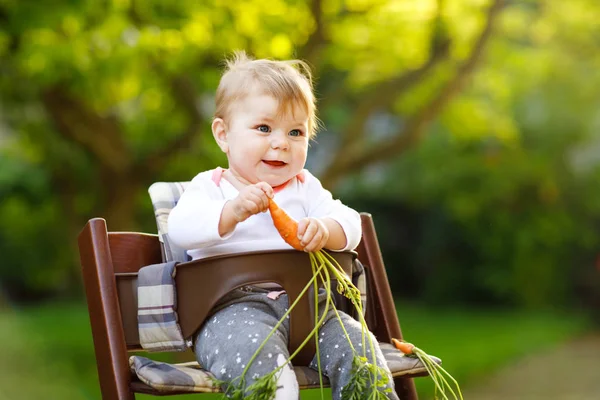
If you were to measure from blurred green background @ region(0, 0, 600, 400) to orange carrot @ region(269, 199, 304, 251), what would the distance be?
3.66m

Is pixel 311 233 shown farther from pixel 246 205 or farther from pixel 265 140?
pixel 265 140

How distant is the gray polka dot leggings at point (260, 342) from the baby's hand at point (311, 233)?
133mm

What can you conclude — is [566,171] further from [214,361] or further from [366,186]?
[214,361]

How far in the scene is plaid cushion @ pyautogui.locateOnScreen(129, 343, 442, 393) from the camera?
1.72 meters

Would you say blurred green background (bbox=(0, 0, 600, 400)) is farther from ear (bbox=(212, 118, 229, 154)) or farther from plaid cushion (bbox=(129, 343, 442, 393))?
plaid cushion (bbox=(129, 343, 442, 393))

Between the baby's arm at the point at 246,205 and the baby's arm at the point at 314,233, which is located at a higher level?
the baby's arm at the point at 246,205

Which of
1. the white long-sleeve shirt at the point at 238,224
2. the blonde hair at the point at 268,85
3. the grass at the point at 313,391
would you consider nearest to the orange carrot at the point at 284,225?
the white long-sleeve shirt at the point at 238,224

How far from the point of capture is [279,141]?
74.6 inches

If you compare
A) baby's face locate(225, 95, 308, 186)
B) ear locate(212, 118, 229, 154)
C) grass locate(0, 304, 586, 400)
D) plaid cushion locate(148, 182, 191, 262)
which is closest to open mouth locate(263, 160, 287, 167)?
baby's face locate(225, 95, 308, 186)

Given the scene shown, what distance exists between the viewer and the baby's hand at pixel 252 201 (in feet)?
5.77

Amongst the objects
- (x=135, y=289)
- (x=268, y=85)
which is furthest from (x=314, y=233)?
(x=135, y=289)

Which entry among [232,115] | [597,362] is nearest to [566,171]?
[597,362]

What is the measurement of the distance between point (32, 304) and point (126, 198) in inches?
202

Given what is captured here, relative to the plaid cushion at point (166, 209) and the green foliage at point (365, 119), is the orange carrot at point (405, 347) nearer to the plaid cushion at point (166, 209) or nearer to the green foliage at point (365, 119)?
the plaid cushion at point (166, 209)
